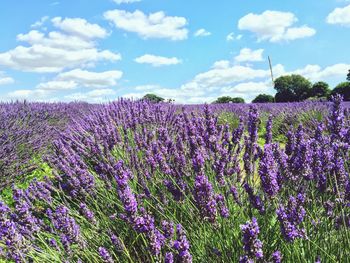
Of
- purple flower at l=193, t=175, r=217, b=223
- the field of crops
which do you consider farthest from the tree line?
purple flower at l=193, t=175, r=217, b=223

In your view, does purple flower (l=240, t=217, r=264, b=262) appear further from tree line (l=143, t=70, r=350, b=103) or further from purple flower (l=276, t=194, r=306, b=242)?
tree line (l=143, t=70, r=350, b=103)

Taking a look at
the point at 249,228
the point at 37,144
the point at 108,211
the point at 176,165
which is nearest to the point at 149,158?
the point at 176,165

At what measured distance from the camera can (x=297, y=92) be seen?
51.5m

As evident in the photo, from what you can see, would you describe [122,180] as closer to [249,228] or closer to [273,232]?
[249,228]

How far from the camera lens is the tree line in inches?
1209

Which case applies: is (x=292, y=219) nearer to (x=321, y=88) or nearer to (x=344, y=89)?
(x=344, y=89)

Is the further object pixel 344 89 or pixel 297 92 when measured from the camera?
pixel 297 92

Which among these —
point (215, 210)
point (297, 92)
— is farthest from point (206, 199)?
point (297, 92)

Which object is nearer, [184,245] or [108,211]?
[184,245]

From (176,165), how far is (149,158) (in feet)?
0.65

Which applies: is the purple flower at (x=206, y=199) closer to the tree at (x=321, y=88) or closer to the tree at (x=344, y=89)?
the tree at (x=344, y=89)

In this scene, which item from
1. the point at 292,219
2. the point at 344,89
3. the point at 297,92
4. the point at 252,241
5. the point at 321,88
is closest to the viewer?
the point at 252,241

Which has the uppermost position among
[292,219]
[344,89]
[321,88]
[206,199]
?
[321,88]

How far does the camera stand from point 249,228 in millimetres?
1303
